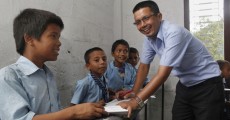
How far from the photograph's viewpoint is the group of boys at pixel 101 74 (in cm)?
93

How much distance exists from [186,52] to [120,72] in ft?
3.06

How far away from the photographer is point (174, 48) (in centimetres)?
152

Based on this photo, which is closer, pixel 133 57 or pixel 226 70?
pixel 226 70

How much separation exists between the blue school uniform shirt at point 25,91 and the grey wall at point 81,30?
483mm

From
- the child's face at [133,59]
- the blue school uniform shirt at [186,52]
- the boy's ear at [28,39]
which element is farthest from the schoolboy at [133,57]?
the boy's ear at [28,39]

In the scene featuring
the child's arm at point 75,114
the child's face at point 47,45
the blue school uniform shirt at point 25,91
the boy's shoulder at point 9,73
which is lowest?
the child's arm at point 75,114

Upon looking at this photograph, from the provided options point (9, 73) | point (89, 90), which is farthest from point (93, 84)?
point (9, 73)

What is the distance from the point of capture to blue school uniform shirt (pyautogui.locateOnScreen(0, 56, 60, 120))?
911mm

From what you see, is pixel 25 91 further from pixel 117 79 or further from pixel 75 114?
pixel 117 79

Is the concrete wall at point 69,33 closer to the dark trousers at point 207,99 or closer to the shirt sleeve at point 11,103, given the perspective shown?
the shirt sleeve at point 11,103

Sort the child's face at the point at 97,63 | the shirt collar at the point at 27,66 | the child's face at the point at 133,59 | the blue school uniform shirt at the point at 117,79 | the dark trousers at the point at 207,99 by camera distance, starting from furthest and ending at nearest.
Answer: the child's face at the point at 133,59, the blue school uniform shirt at the point at 117,79, the child's face at the point at 97,63, the dark trousers at the point at 207,99, the shirt collar at the point at 27,66

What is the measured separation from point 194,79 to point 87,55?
0.92 metres

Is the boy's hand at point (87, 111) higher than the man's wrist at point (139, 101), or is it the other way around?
the boy's hand at point (87, 111)

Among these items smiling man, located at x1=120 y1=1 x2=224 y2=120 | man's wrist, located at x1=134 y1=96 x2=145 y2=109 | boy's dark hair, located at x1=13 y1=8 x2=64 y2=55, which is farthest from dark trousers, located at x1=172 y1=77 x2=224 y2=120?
boy's dark hair, located at x1=13 y1=8 x2=64 y2=55
